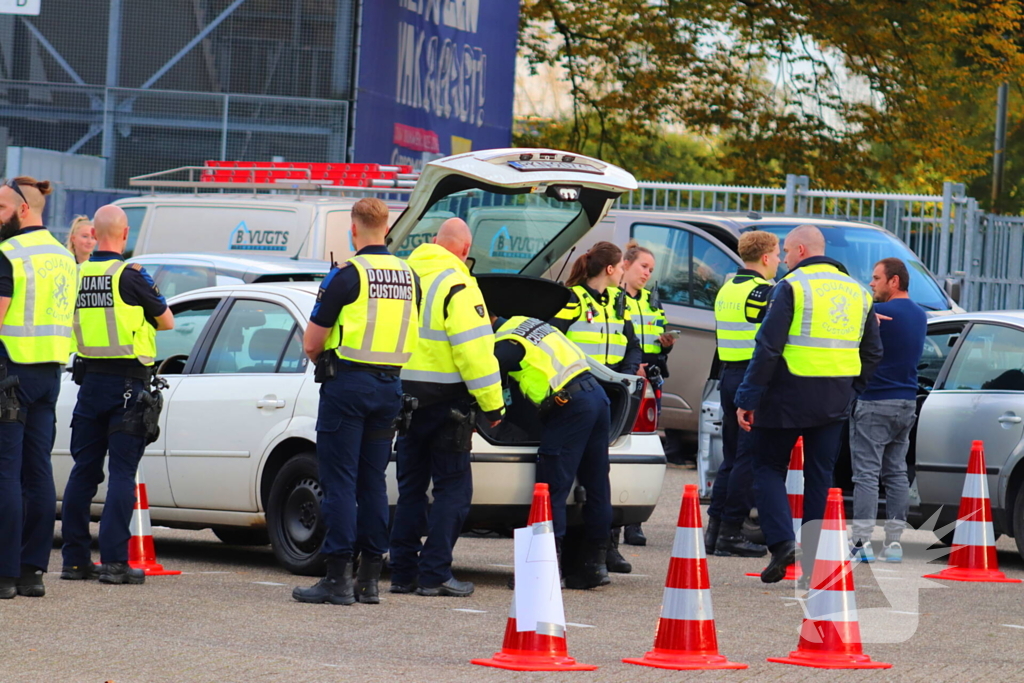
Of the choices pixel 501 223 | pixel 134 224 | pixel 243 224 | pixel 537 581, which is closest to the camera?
pixel 537 581

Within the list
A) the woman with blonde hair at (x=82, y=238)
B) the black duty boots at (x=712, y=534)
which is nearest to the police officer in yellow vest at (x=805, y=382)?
the black duty boots at (x=712, y=534)

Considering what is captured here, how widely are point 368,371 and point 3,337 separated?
1.66m

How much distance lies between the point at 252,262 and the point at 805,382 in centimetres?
498

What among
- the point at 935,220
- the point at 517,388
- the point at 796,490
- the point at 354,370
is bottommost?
the point at 796,490

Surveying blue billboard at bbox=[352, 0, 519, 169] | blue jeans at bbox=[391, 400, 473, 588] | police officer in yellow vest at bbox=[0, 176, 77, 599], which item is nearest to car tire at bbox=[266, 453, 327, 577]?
blue jeans at bbox=[391, 400, 473, 588]

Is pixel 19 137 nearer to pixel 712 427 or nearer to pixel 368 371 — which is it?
pixel 712 427

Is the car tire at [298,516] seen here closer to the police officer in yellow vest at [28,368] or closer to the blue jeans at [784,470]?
the police officer in yellow vest at [28,368]

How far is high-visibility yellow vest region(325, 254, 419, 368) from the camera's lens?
307 inches

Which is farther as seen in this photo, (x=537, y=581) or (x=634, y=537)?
(x=634, y=537)

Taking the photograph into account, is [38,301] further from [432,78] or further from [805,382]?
[432,78]

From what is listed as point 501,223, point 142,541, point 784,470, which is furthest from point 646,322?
point 142,541

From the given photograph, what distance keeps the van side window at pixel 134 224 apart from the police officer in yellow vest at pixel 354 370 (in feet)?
25.5

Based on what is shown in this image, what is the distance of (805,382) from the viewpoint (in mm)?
8711

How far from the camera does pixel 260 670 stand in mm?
6238
